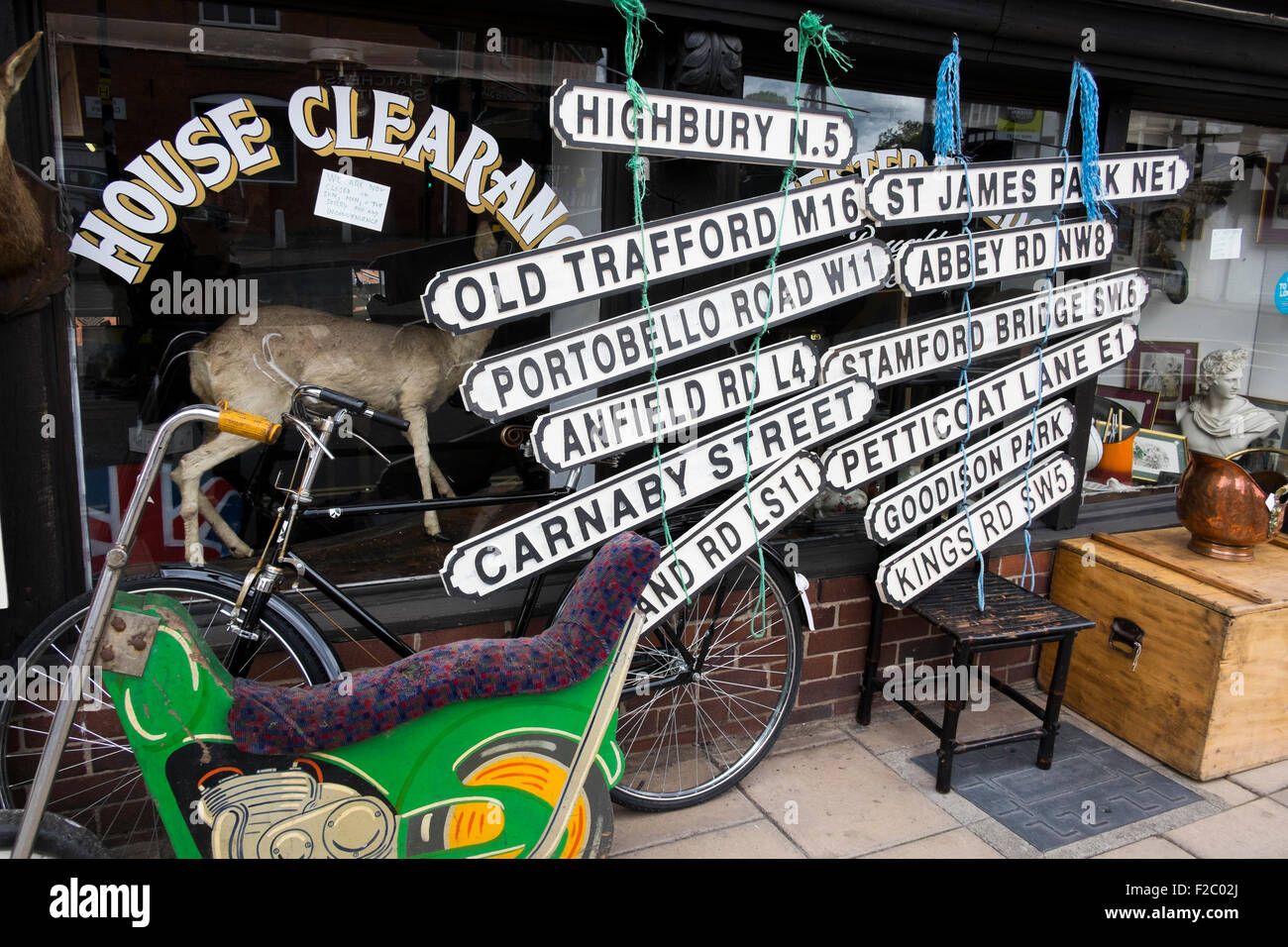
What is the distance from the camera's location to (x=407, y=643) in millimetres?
3166

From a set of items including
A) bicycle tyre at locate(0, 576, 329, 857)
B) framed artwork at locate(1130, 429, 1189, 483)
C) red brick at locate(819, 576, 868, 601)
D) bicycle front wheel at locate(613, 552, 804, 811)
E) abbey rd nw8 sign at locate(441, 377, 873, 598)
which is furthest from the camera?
framed artwork at locate(1130, 429, 1189, 483)

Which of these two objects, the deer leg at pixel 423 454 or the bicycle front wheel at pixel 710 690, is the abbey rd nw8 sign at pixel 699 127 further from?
the bicycle front wheel at pixel 710 690

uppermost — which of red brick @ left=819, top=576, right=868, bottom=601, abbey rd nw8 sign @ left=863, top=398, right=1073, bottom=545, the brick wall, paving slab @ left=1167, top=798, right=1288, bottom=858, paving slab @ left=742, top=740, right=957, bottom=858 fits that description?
abbey rd nw8 sign @ left=863, top=398, right=1073, bottom=545

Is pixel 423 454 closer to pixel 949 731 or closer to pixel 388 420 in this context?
pixel 388 420

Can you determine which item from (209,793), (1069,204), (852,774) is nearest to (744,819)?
(852,774)

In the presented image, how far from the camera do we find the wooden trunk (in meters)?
3.53

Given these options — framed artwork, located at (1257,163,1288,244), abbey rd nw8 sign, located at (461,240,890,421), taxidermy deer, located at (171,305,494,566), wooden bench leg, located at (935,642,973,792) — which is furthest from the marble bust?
taxidermy deer, located at (171,305,494,566)

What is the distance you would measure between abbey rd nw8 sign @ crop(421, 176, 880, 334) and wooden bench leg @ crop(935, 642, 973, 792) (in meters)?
1.41

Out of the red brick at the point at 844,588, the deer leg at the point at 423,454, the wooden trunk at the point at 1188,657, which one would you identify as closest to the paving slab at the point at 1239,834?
the wooden trunk at the point at 1188,657

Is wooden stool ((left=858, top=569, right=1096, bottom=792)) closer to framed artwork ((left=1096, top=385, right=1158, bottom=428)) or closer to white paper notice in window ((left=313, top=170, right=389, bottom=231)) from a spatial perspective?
framed artwork ((left=1096, top=385, right=1158, bottom=428))

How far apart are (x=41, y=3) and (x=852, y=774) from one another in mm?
3657

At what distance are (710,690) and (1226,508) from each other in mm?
2372

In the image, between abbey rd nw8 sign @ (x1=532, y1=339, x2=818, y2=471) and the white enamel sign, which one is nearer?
abbey rd nw8 sign @ (x1=532, y1=339, x2=818, y2=471)

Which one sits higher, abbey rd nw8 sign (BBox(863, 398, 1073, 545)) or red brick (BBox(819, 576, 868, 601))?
abbey rd nw8 sign (BBox(863, 398, 1073, 545))
